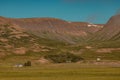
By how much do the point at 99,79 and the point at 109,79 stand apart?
2019mm

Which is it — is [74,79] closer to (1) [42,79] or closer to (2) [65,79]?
(2) [65,79]

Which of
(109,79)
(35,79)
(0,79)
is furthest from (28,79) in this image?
(109,79)

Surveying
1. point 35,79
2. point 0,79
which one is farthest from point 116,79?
point 0,79

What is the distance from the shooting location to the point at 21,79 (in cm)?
7619

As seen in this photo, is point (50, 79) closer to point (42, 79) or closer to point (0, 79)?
point (42, 79)

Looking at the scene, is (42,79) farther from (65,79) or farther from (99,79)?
(99,79)

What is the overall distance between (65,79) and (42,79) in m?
5.10

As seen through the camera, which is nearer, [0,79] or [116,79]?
[116,79]

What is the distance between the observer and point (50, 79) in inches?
2931

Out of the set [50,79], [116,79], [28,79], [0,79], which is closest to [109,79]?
[116,79]

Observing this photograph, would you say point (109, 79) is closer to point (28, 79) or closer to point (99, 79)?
point (99, 79)

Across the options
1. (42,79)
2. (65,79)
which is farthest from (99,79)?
(42,79)

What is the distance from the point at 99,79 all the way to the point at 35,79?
13667 millimetres

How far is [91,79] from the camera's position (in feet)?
241
